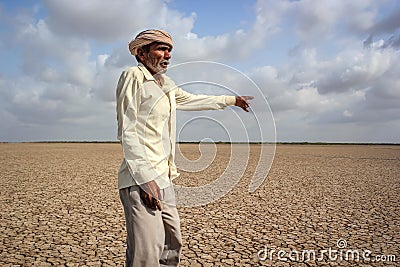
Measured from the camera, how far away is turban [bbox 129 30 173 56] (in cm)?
196

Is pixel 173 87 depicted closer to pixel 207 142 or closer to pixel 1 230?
pixel 207 142

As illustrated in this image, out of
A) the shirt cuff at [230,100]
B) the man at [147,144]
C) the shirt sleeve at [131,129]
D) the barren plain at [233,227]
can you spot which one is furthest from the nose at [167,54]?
the barren plain at [233,227]

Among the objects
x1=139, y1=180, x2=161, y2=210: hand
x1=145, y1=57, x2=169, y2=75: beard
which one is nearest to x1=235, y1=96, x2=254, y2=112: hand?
x1=145, y1=57, x2=169, y2=75: beard

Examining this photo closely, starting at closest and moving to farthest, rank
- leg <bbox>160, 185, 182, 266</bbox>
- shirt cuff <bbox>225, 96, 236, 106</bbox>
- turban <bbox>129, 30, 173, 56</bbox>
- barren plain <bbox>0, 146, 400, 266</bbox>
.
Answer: turban <bbox>129, 30, 173, 56</bbox> < leg <bbox>160, 185, 182, 266</bbox> < shirt cuff <bbox>225, 96, 236, 106</bbox> < barren plain <bbox>0, 146, 400, 266</bbox>

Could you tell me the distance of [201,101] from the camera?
7.73 ft

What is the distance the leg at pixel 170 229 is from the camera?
210cm

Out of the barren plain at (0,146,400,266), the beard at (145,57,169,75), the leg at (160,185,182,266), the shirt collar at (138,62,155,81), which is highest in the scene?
the beard at (145,57,169,75)

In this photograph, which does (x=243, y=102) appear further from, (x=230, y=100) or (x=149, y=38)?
(x=149, y=38)

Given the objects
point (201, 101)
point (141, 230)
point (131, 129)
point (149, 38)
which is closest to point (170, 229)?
point (141, 230)

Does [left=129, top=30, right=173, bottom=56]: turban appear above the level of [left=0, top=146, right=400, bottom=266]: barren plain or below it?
above

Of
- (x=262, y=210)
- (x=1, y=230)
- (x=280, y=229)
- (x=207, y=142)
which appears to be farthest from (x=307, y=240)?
(x=1, y=230)

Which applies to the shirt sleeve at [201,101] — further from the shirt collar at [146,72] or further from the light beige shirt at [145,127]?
the shirt collar at [146,72]

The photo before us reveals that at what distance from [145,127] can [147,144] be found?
0.09 meters

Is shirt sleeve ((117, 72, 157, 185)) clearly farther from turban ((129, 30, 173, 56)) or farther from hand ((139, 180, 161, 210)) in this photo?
turban ((129, 30, 173, 56))
